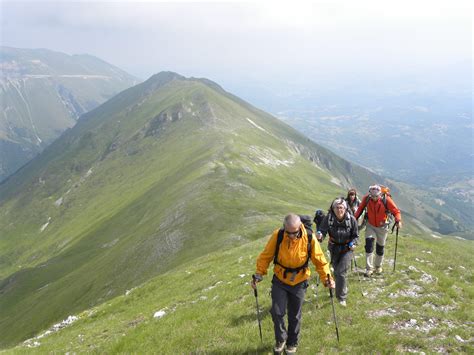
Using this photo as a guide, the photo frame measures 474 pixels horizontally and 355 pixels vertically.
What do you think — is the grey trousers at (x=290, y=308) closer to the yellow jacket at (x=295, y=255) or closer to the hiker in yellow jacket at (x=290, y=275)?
the hiker in yellow jacket at (x=290, y=275)

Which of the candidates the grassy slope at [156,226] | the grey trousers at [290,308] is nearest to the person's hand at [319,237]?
the grey trousers at [290,308]

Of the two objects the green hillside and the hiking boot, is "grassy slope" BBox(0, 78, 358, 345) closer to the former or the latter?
the green hillside

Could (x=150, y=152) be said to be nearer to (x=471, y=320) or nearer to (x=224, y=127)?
(x=224, y=127)

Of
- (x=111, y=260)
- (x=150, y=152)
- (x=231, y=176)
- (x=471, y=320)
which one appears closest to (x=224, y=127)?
(x=150, y=152)

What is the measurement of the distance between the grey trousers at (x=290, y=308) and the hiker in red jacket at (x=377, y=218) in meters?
7.79

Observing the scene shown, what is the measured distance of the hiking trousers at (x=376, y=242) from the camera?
1770cm

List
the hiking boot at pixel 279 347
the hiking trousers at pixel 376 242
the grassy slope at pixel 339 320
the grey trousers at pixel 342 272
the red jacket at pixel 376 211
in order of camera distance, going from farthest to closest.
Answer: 1. the hiking trousers at pixel 376 242
2. the red jacket at pixel 376 211
3. the grey trousers at pixel 342 272
4. the grassy slope at pixel 339 320
5. the hiking boot at pixel 279 347

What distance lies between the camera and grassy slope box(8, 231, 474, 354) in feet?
38.8

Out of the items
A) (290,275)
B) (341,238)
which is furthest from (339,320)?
(290,275)

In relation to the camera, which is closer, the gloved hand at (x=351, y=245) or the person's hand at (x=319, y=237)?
the gloved hand at (x=351, y=245)

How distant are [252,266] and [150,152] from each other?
588 ft

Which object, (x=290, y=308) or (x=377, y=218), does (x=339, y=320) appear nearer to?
(x=290, y=308)

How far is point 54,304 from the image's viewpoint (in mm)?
66000

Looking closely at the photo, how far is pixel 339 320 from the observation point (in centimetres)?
1333
